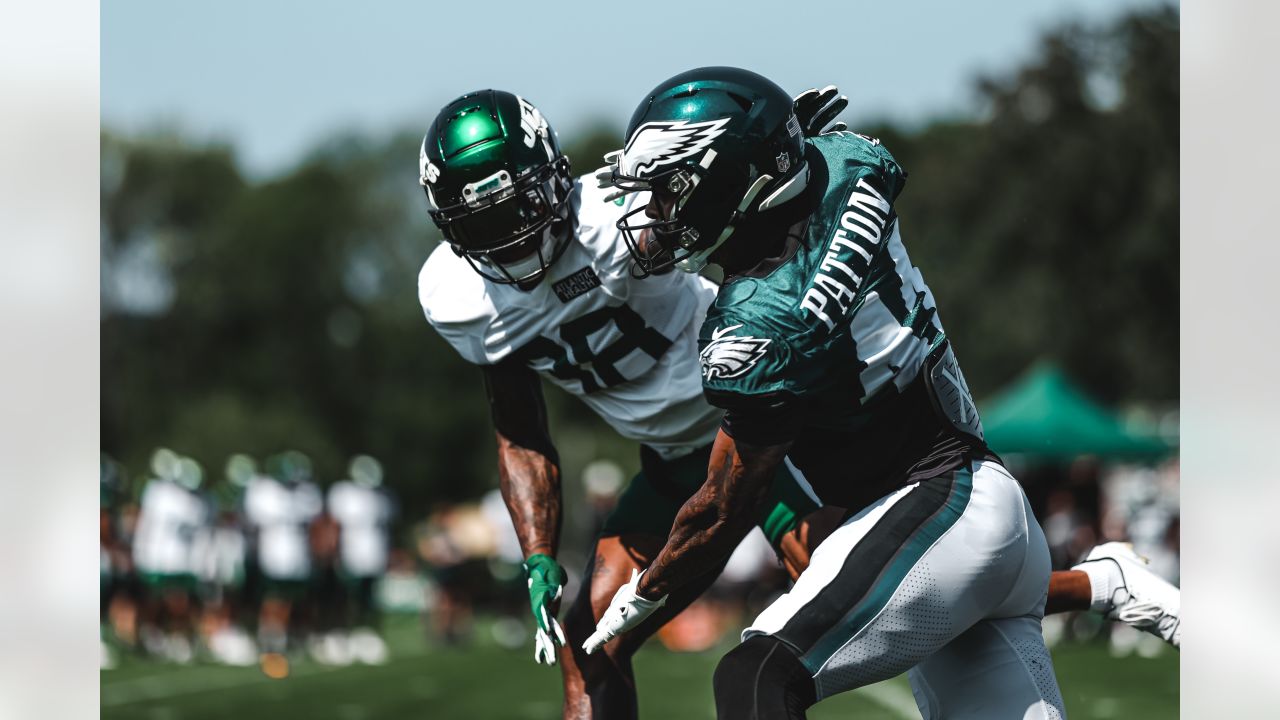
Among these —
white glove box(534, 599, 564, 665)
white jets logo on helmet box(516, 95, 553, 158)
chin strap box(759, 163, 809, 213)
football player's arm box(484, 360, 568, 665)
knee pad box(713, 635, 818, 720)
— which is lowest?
white glove box(534, 599, 564, 665)

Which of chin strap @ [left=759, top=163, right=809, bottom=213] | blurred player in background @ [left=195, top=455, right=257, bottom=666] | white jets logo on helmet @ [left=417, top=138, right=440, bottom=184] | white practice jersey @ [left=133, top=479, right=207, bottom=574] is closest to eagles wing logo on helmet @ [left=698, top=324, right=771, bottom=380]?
chin strap @ [left=759, top=163, right=809, bottom=213]

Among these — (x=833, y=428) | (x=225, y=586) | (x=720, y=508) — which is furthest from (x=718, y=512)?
(x=225, y=586)

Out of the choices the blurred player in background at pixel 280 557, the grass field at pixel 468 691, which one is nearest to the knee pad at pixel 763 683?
the grass field at pixel 468 691

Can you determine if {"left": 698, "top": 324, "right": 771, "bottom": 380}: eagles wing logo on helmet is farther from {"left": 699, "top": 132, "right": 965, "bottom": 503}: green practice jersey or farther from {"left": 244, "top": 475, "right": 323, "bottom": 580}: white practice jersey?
{"left": 244, "top": 475, "right": 323, "bottom": 580}: white practice jersey

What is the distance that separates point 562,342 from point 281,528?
10.6m

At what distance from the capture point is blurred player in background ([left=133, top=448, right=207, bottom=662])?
1467 centimetres

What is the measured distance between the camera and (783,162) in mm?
3189

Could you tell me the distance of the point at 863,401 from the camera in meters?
3.19

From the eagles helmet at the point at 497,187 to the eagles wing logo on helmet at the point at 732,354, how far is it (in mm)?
1116

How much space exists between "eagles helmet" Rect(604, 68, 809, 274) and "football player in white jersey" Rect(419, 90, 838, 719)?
792 millimetres

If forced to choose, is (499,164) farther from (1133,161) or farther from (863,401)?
(1133,161)
